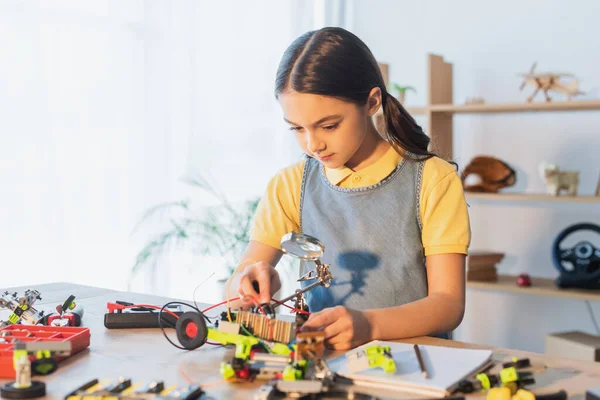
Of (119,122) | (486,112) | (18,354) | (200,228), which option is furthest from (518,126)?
(18,354)

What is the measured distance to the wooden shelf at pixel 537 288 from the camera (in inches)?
114

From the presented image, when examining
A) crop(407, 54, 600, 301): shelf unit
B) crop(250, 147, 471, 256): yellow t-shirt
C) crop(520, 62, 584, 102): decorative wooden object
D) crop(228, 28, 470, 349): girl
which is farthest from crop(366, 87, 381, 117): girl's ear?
crop(520, 62, 584, 102): decorative wooden object

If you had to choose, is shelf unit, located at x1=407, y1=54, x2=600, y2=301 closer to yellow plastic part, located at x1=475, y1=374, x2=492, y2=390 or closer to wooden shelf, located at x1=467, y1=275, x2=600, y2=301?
wooden shelf, located at x1=467, y1=275, x2=600, y2=301

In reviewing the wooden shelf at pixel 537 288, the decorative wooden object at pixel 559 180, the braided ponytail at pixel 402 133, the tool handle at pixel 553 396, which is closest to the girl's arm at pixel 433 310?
the braided ponytail at pixel 402 133

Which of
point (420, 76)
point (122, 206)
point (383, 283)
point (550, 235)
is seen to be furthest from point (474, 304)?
point (383, 283)

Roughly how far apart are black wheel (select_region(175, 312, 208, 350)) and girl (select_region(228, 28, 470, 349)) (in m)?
0.12

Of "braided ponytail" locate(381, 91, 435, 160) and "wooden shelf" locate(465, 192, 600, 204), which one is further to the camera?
"wooden shelf" locate(465, 192, 600, 204)

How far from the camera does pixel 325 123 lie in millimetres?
1367

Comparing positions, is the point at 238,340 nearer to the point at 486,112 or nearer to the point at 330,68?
the point at 330,68

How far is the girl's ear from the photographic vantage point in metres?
1.47

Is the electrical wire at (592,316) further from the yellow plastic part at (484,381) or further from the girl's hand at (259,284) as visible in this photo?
the yellow plastic part at (484,381)

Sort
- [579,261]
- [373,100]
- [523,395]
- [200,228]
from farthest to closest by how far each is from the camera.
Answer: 1. [200,228]
2. [579,261]
3. [373,100]
4. [523,395]

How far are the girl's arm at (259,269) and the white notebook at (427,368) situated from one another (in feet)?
0.78

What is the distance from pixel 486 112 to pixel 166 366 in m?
2.68
